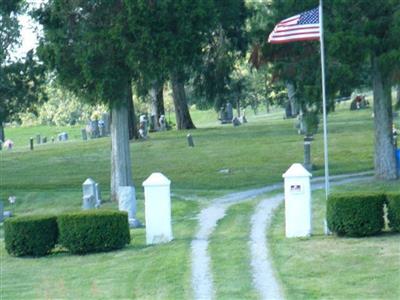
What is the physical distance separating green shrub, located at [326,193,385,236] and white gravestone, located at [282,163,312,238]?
559mm

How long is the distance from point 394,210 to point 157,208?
13.6 feet

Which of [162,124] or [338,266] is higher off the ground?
[162,124]

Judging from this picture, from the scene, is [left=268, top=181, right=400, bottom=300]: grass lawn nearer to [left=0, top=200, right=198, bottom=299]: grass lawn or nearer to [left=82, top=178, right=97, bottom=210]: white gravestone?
[left=0, top=200, right=198, bottom=299]: grass lawn

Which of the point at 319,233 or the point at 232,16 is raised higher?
the point at 232,16

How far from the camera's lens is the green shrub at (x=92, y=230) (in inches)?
666

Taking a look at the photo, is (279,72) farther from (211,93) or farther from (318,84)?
(211,93)

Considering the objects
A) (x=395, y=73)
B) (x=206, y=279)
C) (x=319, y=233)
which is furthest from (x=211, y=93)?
(x=206, y=279)

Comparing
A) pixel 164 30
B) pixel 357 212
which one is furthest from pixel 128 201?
pixel 164 30

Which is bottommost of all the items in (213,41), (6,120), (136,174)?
(136,174)

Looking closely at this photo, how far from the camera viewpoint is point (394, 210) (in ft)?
52.6

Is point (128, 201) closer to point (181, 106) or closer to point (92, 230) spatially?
point (92, 230)

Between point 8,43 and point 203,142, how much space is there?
1350 cm

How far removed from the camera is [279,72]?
28438 millimetres

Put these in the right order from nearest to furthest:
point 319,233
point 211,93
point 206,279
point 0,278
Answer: point 206,279
point 0,278
point 319,233
point 211,93
